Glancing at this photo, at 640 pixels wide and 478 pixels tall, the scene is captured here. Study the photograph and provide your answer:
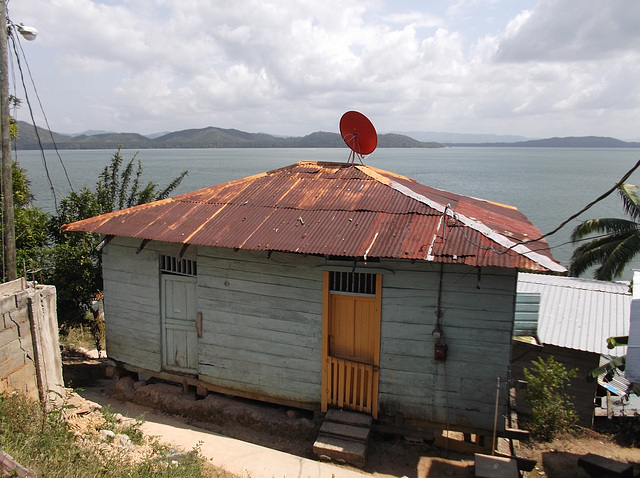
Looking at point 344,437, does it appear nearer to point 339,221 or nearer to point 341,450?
point 341,450

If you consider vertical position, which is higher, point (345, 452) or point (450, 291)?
point (450, 291)

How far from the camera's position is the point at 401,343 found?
7434mm

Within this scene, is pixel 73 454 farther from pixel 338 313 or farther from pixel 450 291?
pixel 450 291

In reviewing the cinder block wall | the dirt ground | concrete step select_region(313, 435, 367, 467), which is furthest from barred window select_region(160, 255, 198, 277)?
concrete step select_region(313, 435, 367, 467)

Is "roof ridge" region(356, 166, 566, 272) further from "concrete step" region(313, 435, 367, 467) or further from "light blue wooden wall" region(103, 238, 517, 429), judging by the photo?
"concrete step" region(313, 435, 367, 467)

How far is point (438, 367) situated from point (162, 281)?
5.11 m

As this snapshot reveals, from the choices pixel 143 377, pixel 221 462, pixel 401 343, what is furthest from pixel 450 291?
pixel 143 377

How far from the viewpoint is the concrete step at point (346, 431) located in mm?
7145

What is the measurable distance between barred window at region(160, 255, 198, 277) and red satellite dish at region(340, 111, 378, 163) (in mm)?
4204

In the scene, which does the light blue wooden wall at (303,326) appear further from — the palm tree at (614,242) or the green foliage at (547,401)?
the palm tree at (614,242)

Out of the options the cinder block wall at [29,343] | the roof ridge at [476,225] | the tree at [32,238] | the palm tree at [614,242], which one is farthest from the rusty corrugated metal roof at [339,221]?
the palm tree at [614,242]

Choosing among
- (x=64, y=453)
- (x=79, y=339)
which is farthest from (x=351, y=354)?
(x=79, y=339)

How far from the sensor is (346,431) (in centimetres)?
725

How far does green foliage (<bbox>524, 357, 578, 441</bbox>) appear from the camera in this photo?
24.8 ft
